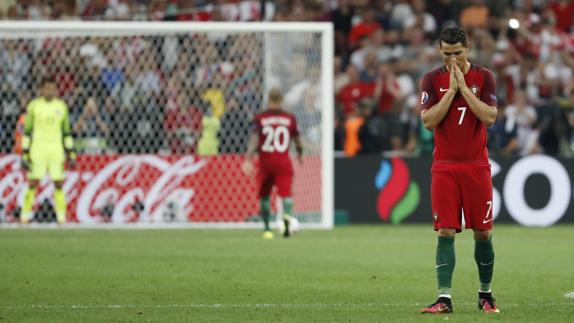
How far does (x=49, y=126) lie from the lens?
65.8 feet

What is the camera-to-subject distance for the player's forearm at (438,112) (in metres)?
9.20

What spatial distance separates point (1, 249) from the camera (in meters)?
16.1

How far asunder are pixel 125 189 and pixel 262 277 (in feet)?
28.2

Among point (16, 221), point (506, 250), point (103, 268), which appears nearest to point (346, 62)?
point (16, 221)

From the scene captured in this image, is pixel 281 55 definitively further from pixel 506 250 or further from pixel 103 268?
pixel 103 268

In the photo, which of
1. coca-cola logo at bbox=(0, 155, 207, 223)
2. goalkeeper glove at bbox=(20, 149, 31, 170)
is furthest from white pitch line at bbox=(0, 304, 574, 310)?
coca-cola logo at bbox=(0, 155, 207, 223)

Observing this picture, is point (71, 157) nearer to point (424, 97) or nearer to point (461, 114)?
point (424, 97)

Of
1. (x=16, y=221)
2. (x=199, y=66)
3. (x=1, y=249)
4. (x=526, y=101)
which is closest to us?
(x=1, y=249)

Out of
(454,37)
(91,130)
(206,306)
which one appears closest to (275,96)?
(91,130)

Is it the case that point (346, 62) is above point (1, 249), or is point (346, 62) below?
above

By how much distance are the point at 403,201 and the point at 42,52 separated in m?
6.58

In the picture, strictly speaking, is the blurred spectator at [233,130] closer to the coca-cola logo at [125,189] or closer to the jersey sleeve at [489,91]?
the coca-cola logo at [125,189]

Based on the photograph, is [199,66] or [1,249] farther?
[199,66]

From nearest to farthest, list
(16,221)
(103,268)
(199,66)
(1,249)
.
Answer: (103,268) → (1,249) → (16,221) → (199,66)
